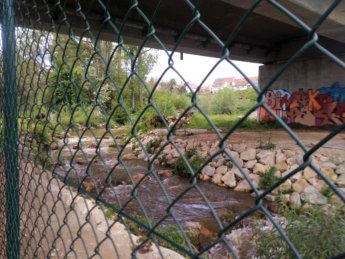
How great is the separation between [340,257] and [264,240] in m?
2.84

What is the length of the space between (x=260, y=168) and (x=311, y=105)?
6.60m

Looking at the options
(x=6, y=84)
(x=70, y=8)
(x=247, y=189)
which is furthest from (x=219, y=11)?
(x=6, y=84)

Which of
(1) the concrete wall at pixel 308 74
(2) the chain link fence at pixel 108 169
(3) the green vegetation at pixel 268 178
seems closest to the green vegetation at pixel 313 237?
(2) the chain link fence at pixel 108 169

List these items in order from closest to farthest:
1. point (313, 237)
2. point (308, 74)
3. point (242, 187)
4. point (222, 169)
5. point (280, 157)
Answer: point (313, 237)
point (242, 187)
point (280, 157)
point (222, 169)
point (308, 74)

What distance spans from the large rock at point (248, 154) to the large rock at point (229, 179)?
632 millimetres

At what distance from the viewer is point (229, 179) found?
24.4 ft

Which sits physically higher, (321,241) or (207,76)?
(207,76)

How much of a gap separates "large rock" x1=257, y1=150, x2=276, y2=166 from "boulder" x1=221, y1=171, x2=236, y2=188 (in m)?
0.80

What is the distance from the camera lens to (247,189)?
7.04 metres

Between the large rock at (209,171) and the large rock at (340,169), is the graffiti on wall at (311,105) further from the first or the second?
the large rock at (340,169)

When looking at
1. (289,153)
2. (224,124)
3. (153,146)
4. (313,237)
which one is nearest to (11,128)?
(313,237)

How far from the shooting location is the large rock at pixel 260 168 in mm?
7156

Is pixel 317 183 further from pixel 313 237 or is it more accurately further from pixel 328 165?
pixel 313 237

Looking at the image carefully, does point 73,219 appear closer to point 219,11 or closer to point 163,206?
point 163,206
